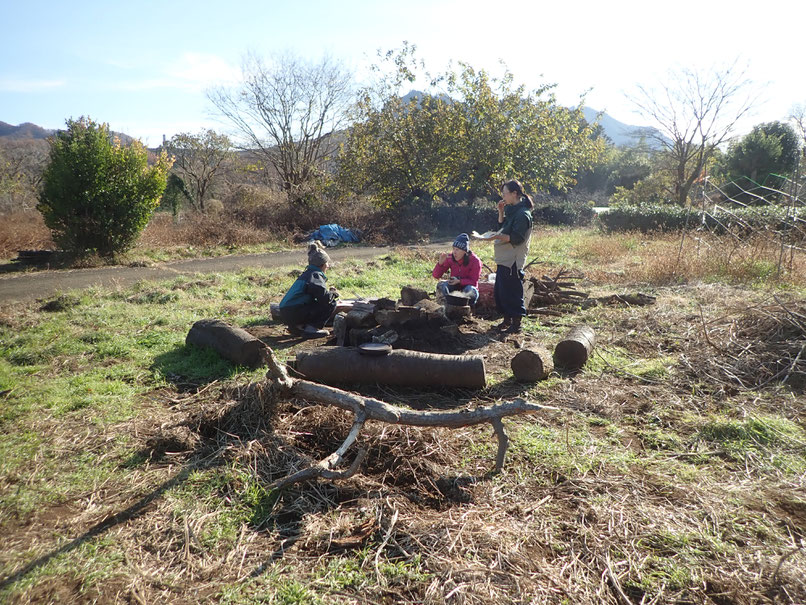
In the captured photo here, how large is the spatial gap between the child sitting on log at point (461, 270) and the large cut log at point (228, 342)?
9.44ft

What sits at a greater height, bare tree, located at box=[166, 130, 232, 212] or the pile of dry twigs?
bare tree, located at box=[166, 130, 232, 212]

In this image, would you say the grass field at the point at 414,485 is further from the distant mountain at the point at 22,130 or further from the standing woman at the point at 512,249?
the distant mountain at the point at 22,130

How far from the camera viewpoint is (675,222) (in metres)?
20.1

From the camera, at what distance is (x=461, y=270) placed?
24.0 feet

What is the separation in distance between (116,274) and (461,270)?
8.42 m

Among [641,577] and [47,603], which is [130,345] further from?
[641,577]

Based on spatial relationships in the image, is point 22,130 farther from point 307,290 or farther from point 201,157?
point 307,290

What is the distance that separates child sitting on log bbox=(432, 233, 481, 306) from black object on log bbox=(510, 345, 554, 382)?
7.17 feet

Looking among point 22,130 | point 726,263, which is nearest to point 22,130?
point 22,130

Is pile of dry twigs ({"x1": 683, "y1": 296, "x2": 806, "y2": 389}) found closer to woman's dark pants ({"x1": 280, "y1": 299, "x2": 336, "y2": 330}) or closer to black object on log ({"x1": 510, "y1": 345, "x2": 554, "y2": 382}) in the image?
black object on log ({"x1": 510, "y1": 345, "x2": 554, "y2": 382})

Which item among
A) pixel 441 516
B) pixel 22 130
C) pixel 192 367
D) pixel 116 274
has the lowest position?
pixel 441 516

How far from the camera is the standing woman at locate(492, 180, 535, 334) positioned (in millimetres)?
6418

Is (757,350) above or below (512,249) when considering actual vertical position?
below

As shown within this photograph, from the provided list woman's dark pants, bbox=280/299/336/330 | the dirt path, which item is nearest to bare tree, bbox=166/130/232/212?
the dirt path
